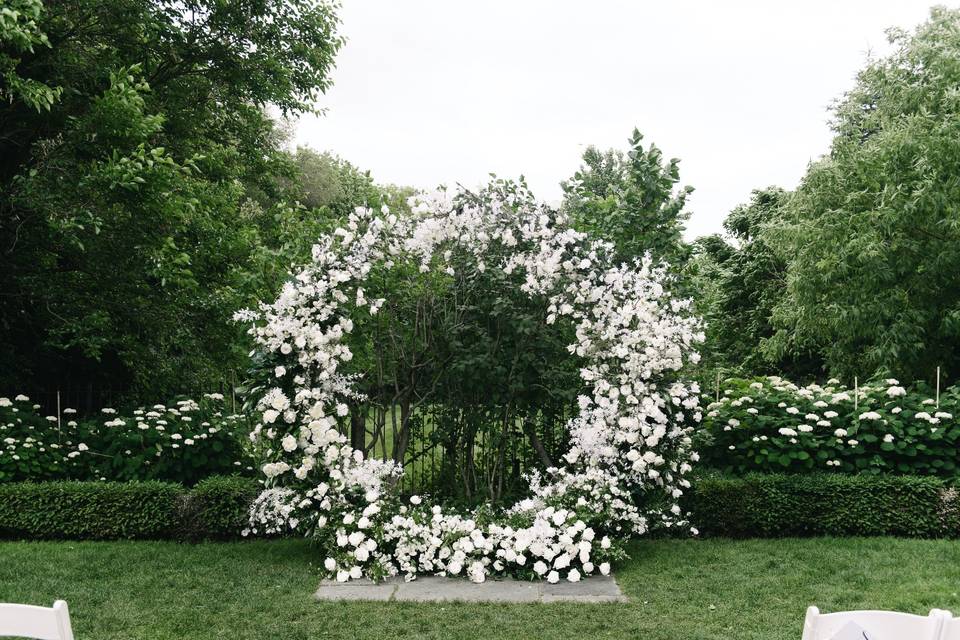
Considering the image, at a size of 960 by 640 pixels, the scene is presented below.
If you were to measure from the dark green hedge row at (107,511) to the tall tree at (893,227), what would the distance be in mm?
10630

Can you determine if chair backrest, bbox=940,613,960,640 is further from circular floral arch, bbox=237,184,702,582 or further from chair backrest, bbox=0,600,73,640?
circular floral arch, bbox=237,184,702,582

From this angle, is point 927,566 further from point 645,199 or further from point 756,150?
point 756,150

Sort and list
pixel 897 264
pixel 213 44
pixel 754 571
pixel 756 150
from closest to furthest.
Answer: pixel 754 571
pixel 213 44
pixel 756 150
pixel 897 264

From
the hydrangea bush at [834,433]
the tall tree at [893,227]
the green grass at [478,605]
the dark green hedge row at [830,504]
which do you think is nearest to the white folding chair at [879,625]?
the green grass at [478,605]

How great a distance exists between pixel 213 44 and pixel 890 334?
35.9 ft

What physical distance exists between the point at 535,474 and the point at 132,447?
11.3 feet

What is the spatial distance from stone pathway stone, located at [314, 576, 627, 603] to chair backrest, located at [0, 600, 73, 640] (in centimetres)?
299

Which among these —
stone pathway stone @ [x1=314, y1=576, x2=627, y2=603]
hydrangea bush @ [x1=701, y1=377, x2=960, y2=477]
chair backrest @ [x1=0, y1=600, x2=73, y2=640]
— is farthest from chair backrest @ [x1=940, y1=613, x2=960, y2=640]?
hydrangea bush @ [x1=701, y1=377, x2=960, y2=477]

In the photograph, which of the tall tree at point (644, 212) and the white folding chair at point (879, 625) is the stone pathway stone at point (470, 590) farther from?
the white folding chair at point (879, 625)

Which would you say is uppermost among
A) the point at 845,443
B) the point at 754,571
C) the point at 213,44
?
the point at 213,44

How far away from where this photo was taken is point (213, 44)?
28.6ft

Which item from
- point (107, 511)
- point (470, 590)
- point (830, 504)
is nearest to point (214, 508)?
point (107, 511)

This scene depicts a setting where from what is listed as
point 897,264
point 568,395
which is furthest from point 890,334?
point 568,395

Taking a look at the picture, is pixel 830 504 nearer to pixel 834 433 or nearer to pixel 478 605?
pixel 834 433
